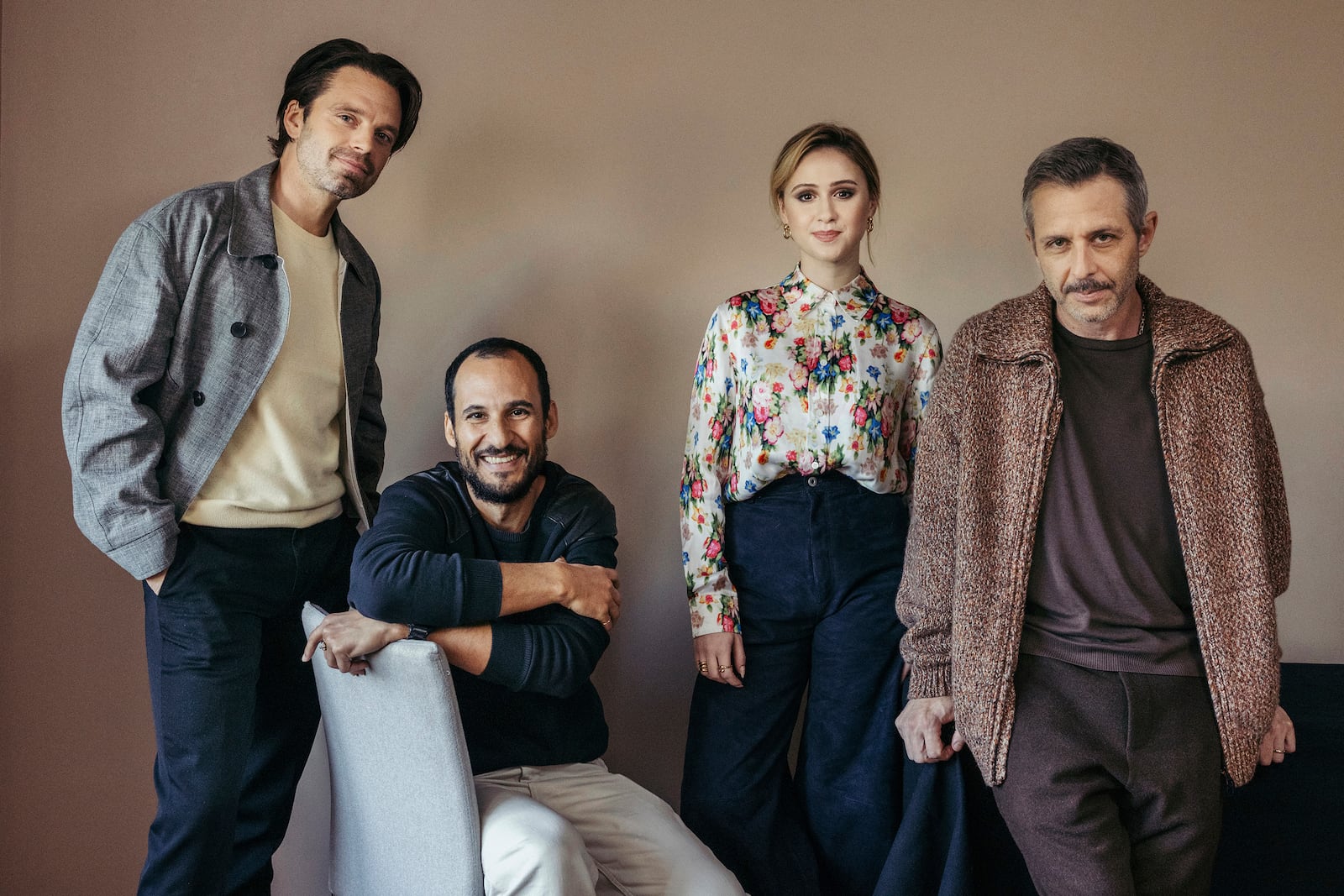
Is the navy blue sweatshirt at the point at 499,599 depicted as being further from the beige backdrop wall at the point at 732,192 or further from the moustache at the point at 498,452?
the beige backdrop wall at the point at 732,192

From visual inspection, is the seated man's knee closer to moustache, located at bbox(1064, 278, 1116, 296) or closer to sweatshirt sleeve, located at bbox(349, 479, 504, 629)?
sweatshirt sleeve, located at bbox(349, 479, 504, 629)

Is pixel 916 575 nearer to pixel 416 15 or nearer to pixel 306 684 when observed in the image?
pixel 306 684

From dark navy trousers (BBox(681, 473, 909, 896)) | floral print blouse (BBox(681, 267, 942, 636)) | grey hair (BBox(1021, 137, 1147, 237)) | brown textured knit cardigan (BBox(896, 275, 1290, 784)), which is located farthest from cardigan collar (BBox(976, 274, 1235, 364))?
dark navy trousers (BBox(681, 473, 909, 896))

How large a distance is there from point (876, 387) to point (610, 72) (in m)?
1.07

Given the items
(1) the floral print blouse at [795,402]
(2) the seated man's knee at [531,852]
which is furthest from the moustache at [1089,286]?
(2) the seated man's knee at [531,852]

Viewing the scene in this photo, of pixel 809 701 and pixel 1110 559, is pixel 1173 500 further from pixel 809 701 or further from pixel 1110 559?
pixel 809 701

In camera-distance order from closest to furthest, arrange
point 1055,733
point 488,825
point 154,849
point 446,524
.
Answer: point 1055,733
point 488,825
point 154,849
point 446,524

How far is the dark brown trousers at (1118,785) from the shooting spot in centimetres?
139

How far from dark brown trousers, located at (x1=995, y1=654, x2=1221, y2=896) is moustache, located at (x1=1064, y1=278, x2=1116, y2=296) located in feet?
1.80

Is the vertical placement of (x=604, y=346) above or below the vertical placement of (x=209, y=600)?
above

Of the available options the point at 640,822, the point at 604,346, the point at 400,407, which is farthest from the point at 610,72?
the point at 640,822

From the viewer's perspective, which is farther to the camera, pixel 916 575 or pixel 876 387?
pixel 876 387

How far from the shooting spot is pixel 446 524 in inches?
71.7

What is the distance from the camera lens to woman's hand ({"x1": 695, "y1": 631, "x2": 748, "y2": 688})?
1959mm
